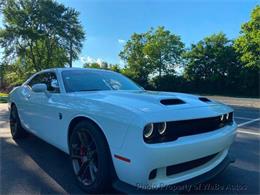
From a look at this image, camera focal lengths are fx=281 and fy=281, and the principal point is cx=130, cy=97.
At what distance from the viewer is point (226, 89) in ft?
119

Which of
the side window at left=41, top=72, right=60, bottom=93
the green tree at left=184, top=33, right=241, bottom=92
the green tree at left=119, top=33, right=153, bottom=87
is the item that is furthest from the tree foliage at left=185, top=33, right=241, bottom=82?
the side window at left=41, top=72, right=60, bottom=93

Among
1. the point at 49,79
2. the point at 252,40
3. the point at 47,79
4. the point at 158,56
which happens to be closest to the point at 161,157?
the point at 49,79

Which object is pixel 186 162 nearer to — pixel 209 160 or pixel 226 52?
pixel 209 160

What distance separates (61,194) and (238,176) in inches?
86.9

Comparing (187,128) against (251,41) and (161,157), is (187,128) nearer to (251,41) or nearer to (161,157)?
(161,157)

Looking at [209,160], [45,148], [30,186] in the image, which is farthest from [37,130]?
[209,160]

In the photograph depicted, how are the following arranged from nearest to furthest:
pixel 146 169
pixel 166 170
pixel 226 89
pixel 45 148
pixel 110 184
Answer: pixel 146 169
pixel 166 170
pixel 110 184
pixel 45 148
pixel 226 89

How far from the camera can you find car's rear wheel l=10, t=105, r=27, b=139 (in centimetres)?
543

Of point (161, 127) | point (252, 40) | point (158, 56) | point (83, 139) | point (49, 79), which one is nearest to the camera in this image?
point (161, 127)

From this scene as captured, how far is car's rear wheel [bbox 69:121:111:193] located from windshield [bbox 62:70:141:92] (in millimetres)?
834

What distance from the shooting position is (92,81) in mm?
4180

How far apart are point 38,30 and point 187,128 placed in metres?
32.2

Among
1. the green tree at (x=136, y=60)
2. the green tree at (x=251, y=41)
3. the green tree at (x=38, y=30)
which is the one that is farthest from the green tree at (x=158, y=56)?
the green tree at (x=251, y=41)

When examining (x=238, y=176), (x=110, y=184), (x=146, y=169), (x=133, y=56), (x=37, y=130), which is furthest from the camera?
(x=133, y=56)
